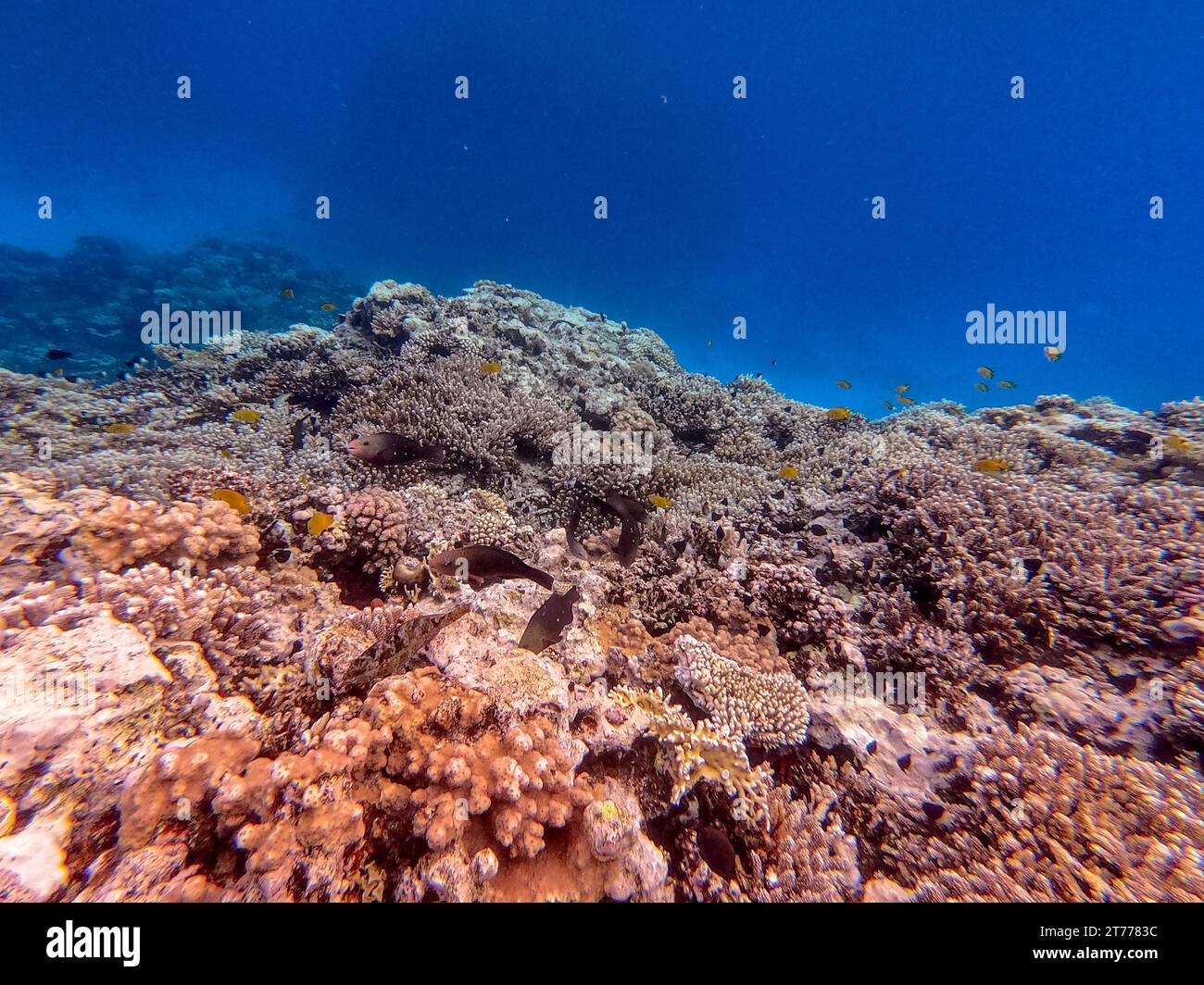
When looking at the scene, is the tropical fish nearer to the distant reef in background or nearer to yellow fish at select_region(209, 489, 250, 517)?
yellow fish at select_region(209, 489, 250, 517)

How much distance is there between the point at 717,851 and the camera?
2.53 meters

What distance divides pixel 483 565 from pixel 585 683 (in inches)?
50.8

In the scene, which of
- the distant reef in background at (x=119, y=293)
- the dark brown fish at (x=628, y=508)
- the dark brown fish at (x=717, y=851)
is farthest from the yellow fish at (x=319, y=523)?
the distant reef in background at (x=119, y=293)

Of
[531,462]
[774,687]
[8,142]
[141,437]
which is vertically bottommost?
[774,687]

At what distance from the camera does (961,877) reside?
2.43 metres

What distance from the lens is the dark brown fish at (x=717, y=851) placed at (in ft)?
8.12

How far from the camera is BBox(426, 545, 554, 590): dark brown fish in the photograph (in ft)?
12.2

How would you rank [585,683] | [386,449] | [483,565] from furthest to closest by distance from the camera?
[386,449]
[483,565]
[585,683]

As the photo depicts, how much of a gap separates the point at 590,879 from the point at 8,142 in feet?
387

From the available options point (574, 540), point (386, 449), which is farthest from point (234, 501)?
point (574, 540)

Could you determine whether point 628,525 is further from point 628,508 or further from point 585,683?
point 585,683

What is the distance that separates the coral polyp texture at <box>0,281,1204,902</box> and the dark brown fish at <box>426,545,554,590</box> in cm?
4

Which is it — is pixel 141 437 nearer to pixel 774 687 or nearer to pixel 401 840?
pixel 401 840
